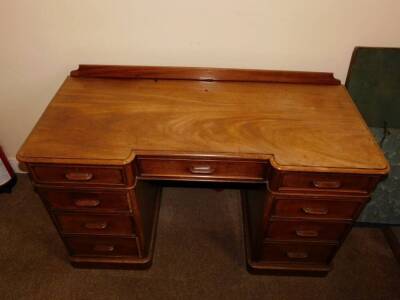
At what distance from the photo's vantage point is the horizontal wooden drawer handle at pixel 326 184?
998mm

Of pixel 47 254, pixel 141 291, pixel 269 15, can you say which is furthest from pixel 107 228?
pixel 269 15

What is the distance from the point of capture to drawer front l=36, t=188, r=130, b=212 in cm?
108

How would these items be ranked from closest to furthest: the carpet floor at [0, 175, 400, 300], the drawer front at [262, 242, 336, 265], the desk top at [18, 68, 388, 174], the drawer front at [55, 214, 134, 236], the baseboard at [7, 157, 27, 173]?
the desk top at [18, 68, 388, 174] → the drawer front at [55, 214, 134, 236] → the drawer front at [262, 242, 336, 265] → the carpet floor at [0, 175, 400, 300] → the baseboard at [7, 157, 27, 173]

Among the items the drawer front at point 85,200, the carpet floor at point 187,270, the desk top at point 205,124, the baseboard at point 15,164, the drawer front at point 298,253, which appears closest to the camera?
the desk top at point 205,124

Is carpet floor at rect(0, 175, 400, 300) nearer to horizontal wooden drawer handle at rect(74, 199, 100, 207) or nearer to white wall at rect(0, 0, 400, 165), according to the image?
horizontal wooden drawer handle at rect(74, 199, 100, 207)

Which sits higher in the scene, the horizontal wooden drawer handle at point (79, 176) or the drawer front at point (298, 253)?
the horizontal wooden drawer handle at point (79, 176)

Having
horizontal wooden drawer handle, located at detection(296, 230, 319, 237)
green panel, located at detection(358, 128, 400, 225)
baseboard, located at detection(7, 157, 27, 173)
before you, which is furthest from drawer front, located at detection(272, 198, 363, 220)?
baseboard, located at detection(7, 157, 27, 173)

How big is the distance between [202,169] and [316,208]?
1.59 ft

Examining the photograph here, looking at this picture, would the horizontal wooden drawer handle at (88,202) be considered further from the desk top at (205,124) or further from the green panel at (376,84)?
the green panel at (376,84)

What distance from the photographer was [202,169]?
1.03 metres

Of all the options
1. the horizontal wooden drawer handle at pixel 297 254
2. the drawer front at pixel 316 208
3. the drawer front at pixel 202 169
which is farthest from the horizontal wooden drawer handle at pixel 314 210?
the horizontal wooden drawer handle at pixel 297 254

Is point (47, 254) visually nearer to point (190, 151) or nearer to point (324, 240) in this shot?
point (190, 151)

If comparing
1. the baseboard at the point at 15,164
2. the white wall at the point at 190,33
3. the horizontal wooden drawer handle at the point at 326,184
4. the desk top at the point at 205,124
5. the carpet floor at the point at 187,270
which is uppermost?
the white wall at the point at 190,33

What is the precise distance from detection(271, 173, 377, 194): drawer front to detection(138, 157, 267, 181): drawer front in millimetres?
75
